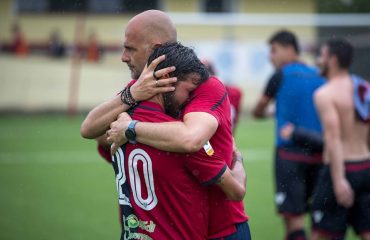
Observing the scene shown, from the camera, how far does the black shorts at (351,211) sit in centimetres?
655

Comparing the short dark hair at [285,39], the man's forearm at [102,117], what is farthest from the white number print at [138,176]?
the short dark hair at [285,39]

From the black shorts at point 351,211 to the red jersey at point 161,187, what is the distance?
316 centimetres

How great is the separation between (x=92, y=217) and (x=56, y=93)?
15.0m

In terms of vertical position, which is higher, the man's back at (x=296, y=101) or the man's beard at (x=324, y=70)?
the man's beard at (x=324, y=70)

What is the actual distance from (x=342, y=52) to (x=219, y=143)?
11.9 feet

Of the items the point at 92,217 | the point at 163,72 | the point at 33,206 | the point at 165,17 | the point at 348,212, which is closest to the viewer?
the point at 163,72

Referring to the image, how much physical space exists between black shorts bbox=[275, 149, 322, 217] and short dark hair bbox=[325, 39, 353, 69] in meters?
1.34

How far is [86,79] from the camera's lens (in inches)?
978

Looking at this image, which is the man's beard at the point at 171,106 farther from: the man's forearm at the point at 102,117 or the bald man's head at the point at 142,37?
the bald man's head at the point at 142,37

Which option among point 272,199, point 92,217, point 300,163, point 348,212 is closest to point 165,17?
point 348,212

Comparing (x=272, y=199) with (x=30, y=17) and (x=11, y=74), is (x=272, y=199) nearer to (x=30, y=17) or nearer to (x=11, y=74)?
(x=11, y=74)

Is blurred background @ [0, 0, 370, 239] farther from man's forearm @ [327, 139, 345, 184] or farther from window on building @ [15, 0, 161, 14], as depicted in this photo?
man's forearm @ [327, 139, 345, 184]

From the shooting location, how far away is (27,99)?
A: 2438 centimetres

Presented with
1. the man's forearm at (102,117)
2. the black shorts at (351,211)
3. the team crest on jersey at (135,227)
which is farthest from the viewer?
the black shorts at (351,211)
